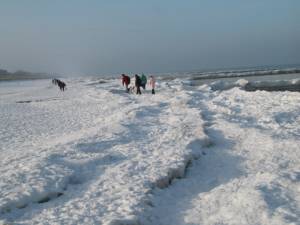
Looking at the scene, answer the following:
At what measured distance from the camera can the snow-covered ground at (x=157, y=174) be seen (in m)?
6.66

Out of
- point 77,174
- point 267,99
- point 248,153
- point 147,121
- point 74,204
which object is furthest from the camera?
point 267,99

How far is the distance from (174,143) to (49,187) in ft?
15.0

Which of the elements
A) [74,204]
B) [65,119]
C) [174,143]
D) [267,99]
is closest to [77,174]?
[74,204]

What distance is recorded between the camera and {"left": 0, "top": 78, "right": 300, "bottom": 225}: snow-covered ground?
666 centimetres

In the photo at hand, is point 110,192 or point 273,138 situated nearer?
point 110,192

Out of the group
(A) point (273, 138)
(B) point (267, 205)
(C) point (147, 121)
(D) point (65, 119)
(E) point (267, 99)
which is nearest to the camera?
(B) point (267, 205)

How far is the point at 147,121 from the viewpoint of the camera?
15.7 meters

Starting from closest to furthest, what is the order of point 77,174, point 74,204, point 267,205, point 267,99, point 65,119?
point 267,205 → point 74,204 → point 77,174 → point 65,119 → point 267,99

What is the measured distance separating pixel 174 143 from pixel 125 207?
480cm

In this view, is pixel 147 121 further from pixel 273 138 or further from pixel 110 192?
pixel 110 192

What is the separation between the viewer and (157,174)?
28.0 ft

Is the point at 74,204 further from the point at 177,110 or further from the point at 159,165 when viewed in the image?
the point at 177,110

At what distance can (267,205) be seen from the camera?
261 inches

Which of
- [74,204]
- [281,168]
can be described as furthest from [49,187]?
[281,168]
